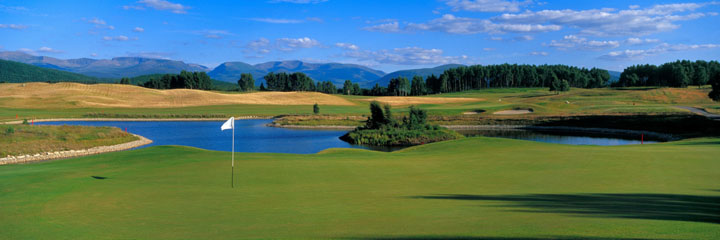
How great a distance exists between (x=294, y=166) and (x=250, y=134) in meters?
45.4

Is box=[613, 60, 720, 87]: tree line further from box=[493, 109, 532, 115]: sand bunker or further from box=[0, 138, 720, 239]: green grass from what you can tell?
box=[0, 138, 720, 239]: green grass

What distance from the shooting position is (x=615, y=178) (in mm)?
13383

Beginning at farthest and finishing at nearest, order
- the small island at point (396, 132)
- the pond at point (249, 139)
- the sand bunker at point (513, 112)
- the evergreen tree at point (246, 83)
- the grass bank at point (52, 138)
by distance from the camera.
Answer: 1. the evergreen tree at point (246, 83)
2. the sand bunker at point (513, 112)
3. the small island at point (396, 132)
4. the pond at point (249, 139)
5. the grass bank at point (52, 138)

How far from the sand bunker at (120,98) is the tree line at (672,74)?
97942 mm

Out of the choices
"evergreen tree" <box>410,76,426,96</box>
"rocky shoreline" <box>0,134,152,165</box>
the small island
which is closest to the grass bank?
"rocky shoreline" <box>0,134,152,165</box>

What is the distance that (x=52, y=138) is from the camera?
43.5 metres

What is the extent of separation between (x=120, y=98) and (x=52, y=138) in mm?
76093

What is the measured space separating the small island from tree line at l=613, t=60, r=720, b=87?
118026 mm

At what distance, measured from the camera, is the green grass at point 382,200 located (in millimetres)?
7871

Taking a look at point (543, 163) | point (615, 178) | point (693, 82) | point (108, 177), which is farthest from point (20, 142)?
point (693, 82)

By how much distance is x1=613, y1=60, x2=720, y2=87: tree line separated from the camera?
14282 cm

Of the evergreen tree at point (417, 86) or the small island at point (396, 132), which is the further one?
the evergreen tree at point (417, 86)

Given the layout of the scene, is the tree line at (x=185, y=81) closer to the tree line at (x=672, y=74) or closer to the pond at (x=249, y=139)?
the pond at (x=249, y=139)

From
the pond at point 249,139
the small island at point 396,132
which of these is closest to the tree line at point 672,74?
the small island at point 396,132
